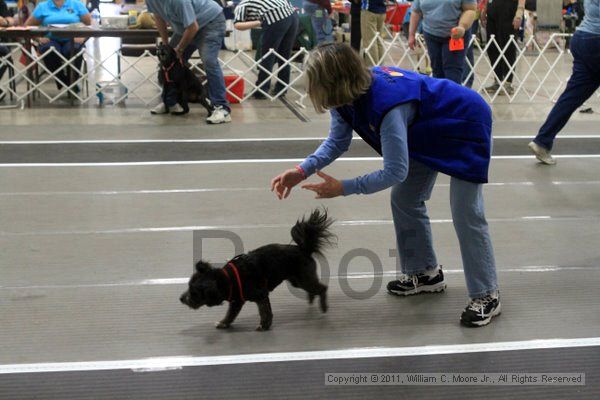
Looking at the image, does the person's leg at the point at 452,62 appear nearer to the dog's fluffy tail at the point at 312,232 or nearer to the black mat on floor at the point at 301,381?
the dog's fluffy tail at the point at 312,232

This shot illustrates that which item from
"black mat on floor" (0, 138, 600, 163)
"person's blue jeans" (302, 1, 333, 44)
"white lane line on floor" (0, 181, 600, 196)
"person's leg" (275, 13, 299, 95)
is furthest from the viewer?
"person's blue jeans" (302, 1, 333, 44)

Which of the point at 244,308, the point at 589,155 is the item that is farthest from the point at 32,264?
the point at 589,155

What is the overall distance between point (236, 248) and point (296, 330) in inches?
41.3

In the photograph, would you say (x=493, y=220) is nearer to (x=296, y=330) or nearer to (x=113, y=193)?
(x=296, y=330)

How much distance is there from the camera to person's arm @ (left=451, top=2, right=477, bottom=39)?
24.0 ft

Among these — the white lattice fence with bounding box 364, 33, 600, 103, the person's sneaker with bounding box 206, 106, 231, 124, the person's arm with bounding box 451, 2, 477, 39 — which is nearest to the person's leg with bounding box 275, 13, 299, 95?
the white lattice fence with bounding box 364, 33, 600, 103

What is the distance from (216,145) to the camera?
22.6 feet

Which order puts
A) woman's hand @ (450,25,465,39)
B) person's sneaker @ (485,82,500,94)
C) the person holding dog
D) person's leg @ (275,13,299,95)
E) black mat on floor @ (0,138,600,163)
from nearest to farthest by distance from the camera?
black mat on floor @ (0,138,600,163) → woman's hand @ (450,25,465,39) → the person holding dog → person's leg @ (275,13,299,95) → person's sneaker @ (485,82,500,94)

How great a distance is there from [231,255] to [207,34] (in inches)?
169

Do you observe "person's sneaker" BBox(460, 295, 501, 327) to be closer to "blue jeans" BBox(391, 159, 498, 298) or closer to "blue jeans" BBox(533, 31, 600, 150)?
"blue jeans" BBox(391, 159, 498, 298)

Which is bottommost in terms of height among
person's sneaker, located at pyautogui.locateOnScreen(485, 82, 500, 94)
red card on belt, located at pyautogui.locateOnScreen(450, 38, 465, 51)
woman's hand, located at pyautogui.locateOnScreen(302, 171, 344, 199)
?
person's sneaker, located at pyautogui.locateOnScreen(485, 82, 500, 94)

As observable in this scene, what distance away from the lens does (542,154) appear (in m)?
6.15

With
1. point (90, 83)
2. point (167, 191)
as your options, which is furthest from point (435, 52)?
point (90, 83)

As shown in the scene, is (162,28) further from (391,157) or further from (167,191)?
(391,157)
